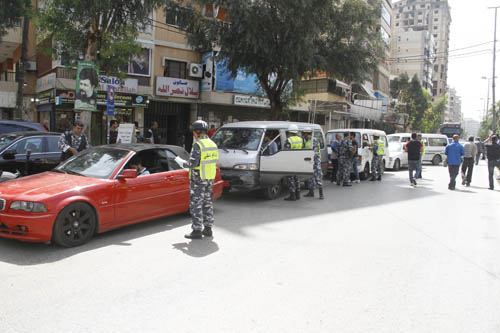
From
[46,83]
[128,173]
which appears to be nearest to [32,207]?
[128,173]

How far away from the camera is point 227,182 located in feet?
31.2

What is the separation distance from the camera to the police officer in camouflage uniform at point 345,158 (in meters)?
13.5

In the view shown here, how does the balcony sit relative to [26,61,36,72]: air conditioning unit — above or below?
above

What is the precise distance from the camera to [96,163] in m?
6.73

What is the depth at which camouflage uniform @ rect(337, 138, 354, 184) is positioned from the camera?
13.5m

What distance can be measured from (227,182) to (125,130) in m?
3.97

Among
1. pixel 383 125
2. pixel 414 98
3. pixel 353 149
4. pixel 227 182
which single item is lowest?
pixel 227 182

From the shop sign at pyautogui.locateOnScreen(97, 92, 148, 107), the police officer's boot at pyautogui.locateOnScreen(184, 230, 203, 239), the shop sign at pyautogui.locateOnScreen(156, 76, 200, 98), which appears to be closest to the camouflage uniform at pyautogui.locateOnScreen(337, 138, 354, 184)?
the police officer's boot at pyautogui.locateOnScreen(184, 230, 203, 239)

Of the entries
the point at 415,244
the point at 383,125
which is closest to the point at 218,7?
the point at 415,244

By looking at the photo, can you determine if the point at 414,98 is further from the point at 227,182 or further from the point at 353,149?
the point at 227,182

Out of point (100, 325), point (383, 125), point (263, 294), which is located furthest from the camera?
point (383, 125)

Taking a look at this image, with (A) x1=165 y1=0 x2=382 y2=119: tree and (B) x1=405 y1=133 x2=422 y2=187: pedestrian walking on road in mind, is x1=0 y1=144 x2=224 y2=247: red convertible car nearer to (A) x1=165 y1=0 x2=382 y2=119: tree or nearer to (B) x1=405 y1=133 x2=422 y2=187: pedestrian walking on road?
(A) x1=165 y1=0 x2=382 y2=119: tree

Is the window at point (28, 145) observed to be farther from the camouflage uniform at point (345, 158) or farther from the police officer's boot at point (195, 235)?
the camouflage uniform at point (345, 158)

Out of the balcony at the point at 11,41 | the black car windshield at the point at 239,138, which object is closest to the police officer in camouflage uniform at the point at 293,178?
the black car windshield at the point at 239,138
